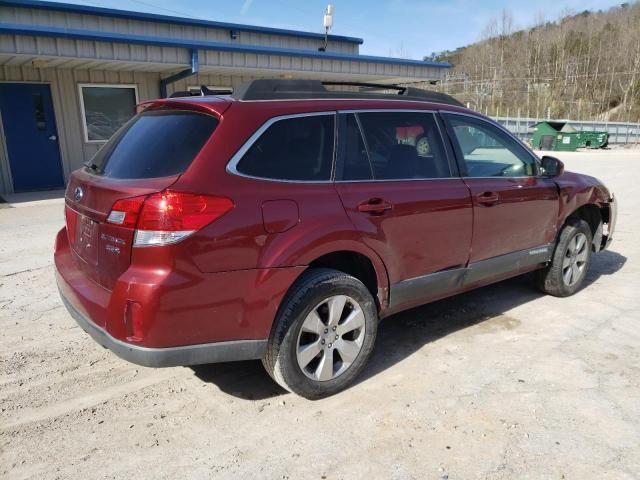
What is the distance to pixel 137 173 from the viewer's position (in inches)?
108

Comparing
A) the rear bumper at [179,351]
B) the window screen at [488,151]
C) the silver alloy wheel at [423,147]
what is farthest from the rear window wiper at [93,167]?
the window screen at [488,151]

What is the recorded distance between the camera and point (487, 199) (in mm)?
3863

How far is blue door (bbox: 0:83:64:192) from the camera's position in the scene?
11.1 m

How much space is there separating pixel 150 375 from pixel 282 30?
1664 centimetres

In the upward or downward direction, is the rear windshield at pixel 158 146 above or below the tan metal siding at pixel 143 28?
below

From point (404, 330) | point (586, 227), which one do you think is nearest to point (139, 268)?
point (404, 330)

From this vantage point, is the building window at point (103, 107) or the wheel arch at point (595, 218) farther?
the building window at point (103, 107)

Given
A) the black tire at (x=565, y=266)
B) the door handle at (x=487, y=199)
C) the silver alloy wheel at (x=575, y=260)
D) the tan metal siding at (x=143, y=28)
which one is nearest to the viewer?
the door handle at (x=487, y=199)

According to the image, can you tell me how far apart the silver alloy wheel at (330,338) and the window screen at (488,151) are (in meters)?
1.51

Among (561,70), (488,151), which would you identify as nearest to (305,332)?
(488,151)

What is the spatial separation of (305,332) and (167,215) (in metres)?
1.07

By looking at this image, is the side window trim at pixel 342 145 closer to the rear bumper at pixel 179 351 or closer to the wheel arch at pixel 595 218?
the rear bumper at pixel 179 351

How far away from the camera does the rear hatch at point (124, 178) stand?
2605 mm

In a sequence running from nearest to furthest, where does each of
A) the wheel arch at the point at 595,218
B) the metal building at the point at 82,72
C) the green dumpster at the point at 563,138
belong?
the wheel arch at the point at 595,218, the metal building at the point at 82,72, the green dumpster at the point at 563,138
